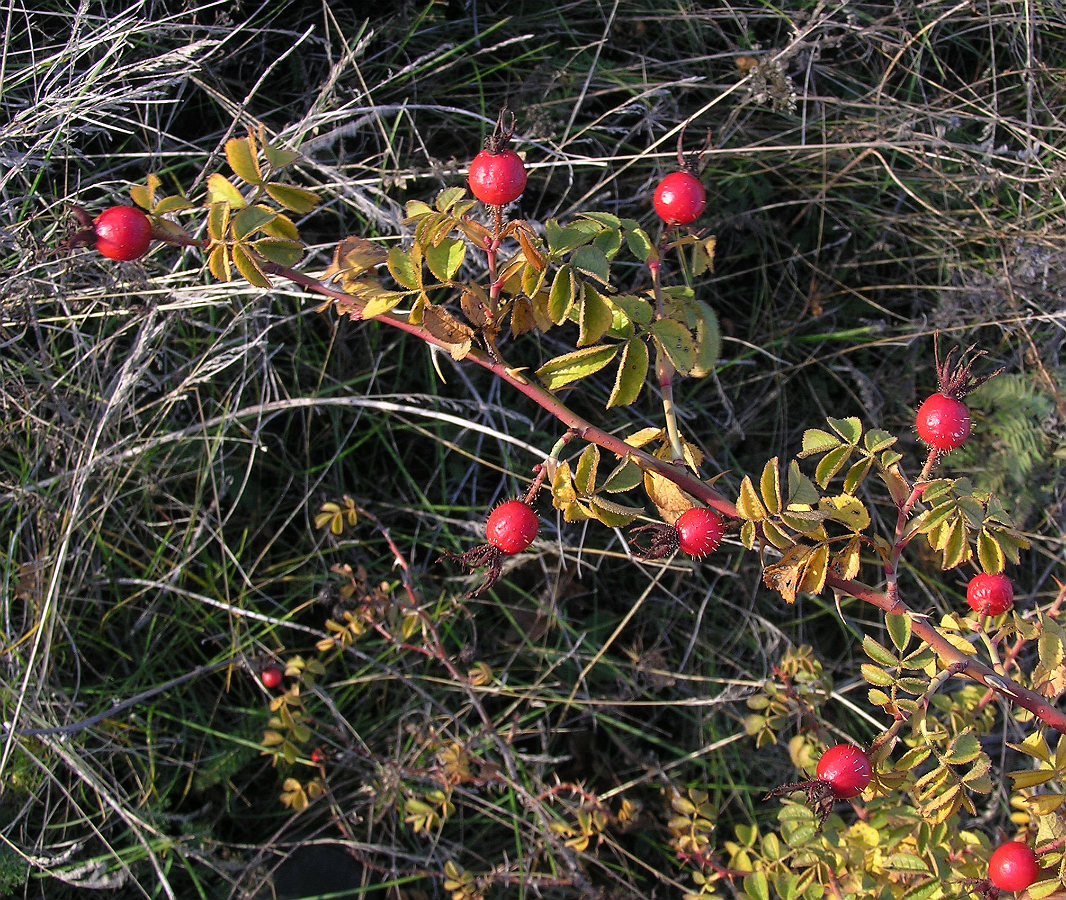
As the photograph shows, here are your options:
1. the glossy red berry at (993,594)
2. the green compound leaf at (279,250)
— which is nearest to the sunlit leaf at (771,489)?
the glossy red berry at (993,594)

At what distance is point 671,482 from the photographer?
Answer: 3.58 ft

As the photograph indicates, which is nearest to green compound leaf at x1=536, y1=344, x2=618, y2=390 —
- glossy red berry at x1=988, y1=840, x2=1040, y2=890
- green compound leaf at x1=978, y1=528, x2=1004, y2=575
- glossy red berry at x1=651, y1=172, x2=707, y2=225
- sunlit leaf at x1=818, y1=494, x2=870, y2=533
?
glossy red berry at x1=651, y1=172, x2=707, y2=225

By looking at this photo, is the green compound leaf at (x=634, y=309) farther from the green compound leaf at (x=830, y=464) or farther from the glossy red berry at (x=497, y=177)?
the green compound leaf at (x=830, y=464)

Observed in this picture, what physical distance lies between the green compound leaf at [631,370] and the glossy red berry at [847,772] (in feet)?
1.72

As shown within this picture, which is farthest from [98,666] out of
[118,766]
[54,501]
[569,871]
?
[569,871]

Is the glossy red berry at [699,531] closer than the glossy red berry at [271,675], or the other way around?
the glossy red berry at [699,531]

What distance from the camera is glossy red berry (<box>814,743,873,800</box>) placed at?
42.2 inches

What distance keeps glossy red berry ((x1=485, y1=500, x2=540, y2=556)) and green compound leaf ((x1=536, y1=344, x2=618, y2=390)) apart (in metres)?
0.17

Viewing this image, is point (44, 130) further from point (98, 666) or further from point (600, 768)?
point (600, 768)

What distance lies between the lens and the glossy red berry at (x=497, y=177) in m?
1.03

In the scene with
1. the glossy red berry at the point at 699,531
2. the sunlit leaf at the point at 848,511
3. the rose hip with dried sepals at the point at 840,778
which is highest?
the glossy red berry at the point at 699,531

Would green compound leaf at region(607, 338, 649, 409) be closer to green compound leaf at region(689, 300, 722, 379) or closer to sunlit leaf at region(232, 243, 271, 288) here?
green compound leaf at region(689, 300, 722, 379)

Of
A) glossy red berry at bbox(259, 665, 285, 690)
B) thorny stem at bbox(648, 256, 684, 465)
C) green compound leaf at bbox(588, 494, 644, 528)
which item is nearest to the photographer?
green compound leaf at bbox(588, 494, 644, 528)

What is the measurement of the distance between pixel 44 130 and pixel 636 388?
1501mm
